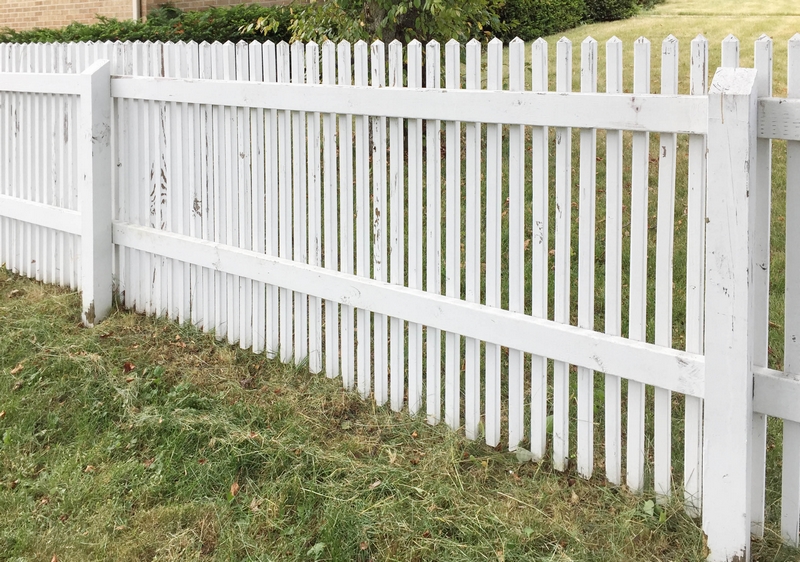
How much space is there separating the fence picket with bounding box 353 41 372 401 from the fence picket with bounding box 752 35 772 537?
76.2 inches

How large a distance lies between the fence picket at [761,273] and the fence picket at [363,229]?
194cm

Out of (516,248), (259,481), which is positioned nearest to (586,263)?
(516,248)

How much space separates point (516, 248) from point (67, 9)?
15.6 meters

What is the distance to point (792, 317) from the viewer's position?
3.22 meters

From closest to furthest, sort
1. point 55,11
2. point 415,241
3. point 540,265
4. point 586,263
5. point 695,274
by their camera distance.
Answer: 1. point 695,274
2. point 586,263
3. point 540,265
4. point 415,241
5. point 55,11

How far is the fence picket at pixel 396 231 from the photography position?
4434mm

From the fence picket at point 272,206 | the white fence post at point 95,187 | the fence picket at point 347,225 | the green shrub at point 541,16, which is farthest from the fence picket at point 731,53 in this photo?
the green shrub at point 541,16

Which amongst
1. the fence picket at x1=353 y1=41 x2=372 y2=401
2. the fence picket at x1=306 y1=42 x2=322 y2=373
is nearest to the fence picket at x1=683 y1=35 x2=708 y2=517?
the fence picket at x1=353 y1=41 x2=372 y2=401

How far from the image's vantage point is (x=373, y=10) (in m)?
8.91

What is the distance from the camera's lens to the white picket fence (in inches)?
127

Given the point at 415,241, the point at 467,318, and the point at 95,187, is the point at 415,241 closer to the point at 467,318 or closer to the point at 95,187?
the point at 467,318

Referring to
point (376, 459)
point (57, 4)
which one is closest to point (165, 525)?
point (376, 459)

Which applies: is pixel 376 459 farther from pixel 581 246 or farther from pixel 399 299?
pixel 581 246

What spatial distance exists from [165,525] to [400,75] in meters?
2.28
